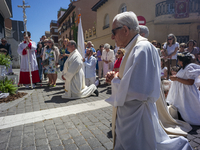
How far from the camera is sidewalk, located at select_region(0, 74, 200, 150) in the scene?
250cm

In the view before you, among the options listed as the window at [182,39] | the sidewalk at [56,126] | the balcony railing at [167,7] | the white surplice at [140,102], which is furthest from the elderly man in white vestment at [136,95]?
the window at [182,39]

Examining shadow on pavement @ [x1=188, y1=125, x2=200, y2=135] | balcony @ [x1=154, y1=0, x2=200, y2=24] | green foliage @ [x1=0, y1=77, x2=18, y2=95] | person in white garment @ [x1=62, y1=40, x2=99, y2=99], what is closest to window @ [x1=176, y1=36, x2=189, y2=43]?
balcony @ [x1=154, y1=0, x2=200, y2=24]

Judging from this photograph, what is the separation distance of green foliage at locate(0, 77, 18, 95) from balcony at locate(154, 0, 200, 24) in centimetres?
1155

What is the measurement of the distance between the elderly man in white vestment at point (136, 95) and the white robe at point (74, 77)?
3.55m

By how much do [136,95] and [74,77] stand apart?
413 cm

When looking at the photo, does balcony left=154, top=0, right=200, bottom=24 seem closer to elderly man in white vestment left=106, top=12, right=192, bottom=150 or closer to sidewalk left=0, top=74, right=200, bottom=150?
sidewalk left=0, top=74, right=200, bottom=150

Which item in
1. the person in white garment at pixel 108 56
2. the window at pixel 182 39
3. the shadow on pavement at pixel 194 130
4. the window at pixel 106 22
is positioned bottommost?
the shadow on pavement at pixel 194 130

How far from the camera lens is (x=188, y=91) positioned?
3.31 m

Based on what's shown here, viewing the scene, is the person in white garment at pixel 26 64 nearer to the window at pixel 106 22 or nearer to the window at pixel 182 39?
the window at pixel 182 39

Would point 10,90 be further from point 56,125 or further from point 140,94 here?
point 140,94

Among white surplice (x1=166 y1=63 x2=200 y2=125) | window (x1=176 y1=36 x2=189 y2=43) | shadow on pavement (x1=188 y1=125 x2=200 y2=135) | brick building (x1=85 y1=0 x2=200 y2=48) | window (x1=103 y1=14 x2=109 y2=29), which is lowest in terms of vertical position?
shadow on pavement (x1=188 y1=125 x2=200 y2=135)

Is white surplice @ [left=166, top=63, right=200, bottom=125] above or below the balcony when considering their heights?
below

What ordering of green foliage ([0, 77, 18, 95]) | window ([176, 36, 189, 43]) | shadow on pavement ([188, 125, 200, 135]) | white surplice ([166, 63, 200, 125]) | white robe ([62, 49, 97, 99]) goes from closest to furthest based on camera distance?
1. shadow on pavement ([188, 125, 200, 135])
2. white surplice ([166, 63, 200, 125])
3. green foliage ([0, 77, 18, 95])
4. white robe ([62, 49, 97, 99])
5. window ([176, 36, 189, 43])

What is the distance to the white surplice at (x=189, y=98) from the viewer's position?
316 centimetres
